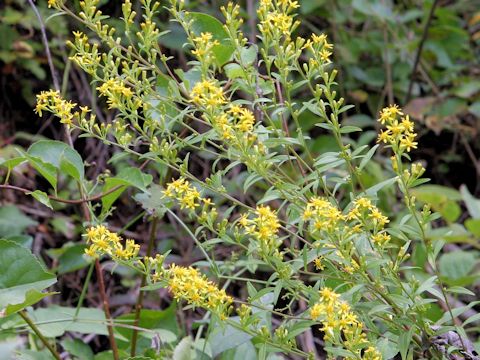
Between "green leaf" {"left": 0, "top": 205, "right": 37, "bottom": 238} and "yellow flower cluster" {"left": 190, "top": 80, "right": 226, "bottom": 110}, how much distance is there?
1.42 m

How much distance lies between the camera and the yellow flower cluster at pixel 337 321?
0.98 m

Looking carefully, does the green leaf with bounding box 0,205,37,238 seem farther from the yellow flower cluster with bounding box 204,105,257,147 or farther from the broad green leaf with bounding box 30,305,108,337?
the yellow flower cluster with bounding box 204,105,257,147

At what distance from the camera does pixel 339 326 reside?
3.29 ft

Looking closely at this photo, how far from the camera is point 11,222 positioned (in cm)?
241

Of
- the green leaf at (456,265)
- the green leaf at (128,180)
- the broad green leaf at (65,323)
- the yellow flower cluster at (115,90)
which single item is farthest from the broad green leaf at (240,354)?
the green leaf at (456,265)

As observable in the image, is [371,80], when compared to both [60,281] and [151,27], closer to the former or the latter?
[60,281]

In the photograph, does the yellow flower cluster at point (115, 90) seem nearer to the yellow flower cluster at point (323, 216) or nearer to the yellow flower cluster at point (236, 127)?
the yellow flower cluster at point (236, 127)

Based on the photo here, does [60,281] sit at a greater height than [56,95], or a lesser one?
lesser

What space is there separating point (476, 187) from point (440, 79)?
53 centimetres

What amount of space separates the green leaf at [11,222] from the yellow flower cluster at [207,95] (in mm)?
1423

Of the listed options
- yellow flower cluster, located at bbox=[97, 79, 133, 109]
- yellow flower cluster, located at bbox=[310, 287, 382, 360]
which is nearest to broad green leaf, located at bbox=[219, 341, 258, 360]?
yellow flower cluster, located at bbox=[310, 287, 382, 360]

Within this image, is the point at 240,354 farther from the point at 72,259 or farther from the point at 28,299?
the point at 72,259

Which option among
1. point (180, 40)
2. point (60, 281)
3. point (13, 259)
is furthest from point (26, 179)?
point (13, 259)

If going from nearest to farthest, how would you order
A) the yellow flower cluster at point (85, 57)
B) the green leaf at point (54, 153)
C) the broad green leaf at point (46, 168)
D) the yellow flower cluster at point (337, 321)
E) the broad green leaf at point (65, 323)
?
1. the yellow flower cluster at point (337, 321)
2. the yellow flower cluster at point (85, 57)
3. the broad green leaf at point (46, 168)
4. the green leaf at point (54, 153)
5. the broad green leaf at point (65, 323)
